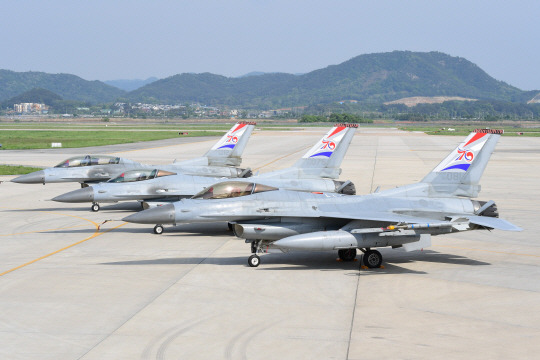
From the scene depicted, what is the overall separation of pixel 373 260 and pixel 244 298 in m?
4.74

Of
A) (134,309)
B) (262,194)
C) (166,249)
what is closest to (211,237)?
(166,249)

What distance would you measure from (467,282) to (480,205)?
375 centimetres

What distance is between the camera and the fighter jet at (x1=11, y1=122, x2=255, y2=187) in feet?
96.6

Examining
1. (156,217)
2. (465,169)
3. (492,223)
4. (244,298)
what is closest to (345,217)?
(492,223)

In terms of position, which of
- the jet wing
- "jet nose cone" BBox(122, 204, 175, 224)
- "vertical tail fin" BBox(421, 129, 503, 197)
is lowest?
"jet nose cone" BBox(122, 204, 175, 224)

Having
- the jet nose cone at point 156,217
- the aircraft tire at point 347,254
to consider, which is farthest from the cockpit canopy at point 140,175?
the aircraft tire at point 347,254

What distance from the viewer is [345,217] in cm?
1773

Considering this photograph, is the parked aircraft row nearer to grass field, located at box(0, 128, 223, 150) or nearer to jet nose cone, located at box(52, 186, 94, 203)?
jet nose cone, located at box(52, 186, 94, 203)

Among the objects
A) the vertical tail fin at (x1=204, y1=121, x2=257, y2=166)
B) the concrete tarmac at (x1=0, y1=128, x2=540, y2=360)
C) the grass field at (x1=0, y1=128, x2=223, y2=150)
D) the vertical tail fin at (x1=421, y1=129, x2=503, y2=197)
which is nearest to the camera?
the concrete tarmac at (x1=0, y1=128, x2=540, y2=360)

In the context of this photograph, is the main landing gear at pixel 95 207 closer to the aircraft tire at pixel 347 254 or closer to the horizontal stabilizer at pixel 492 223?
the aircraft tire at pixel 347 254

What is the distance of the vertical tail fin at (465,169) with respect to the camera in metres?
20.0

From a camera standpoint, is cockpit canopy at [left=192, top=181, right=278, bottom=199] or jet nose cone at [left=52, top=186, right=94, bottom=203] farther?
jet nose cone at [left=52, top=186, right=94, bottom=203]

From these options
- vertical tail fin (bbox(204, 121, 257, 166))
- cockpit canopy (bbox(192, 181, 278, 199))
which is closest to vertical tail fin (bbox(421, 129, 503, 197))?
cockpit canopy (bbox(192, 181, 278, 199))

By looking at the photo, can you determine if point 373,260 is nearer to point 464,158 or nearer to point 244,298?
point 244,298
